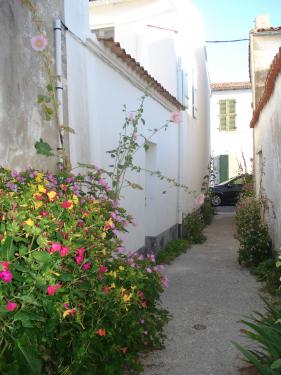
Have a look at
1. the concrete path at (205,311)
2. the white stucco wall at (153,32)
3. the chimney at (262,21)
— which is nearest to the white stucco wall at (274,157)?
the concrete path at (205,311)

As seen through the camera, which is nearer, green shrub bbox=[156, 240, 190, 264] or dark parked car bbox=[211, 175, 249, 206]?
green shrub bbox=[156, 240, 190, 264]

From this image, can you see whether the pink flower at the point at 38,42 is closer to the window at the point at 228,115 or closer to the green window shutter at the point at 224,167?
the green window shutter at the point at 224,167

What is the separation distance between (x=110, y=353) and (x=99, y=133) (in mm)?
3120

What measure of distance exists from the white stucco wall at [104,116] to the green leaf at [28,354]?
2.93 metres

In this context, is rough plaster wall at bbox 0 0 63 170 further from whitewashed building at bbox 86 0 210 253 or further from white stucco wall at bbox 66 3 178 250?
whitewashed building at bbox 86 0 210 253

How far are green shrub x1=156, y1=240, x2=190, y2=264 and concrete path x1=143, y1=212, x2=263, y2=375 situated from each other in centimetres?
16

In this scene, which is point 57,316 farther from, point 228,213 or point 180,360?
point 228,213

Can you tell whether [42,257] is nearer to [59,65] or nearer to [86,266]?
[86,266]

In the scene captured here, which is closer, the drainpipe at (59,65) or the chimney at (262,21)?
the drainpipe at (59,65)

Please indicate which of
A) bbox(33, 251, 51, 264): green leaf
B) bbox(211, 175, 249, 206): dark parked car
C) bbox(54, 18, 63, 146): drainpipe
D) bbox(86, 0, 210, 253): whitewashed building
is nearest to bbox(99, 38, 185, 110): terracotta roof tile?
bbox(54, 18, 63, 146): drainpipe

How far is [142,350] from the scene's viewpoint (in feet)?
12.6

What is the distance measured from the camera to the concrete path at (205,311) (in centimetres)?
368

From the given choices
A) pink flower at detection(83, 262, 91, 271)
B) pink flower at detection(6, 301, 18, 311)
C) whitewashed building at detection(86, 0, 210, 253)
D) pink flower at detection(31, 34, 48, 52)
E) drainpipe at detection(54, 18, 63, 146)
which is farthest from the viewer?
whitewashed building at detection(86, 0, 210, 253)

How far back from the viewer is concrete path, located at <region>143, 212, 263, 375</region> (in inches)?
145
